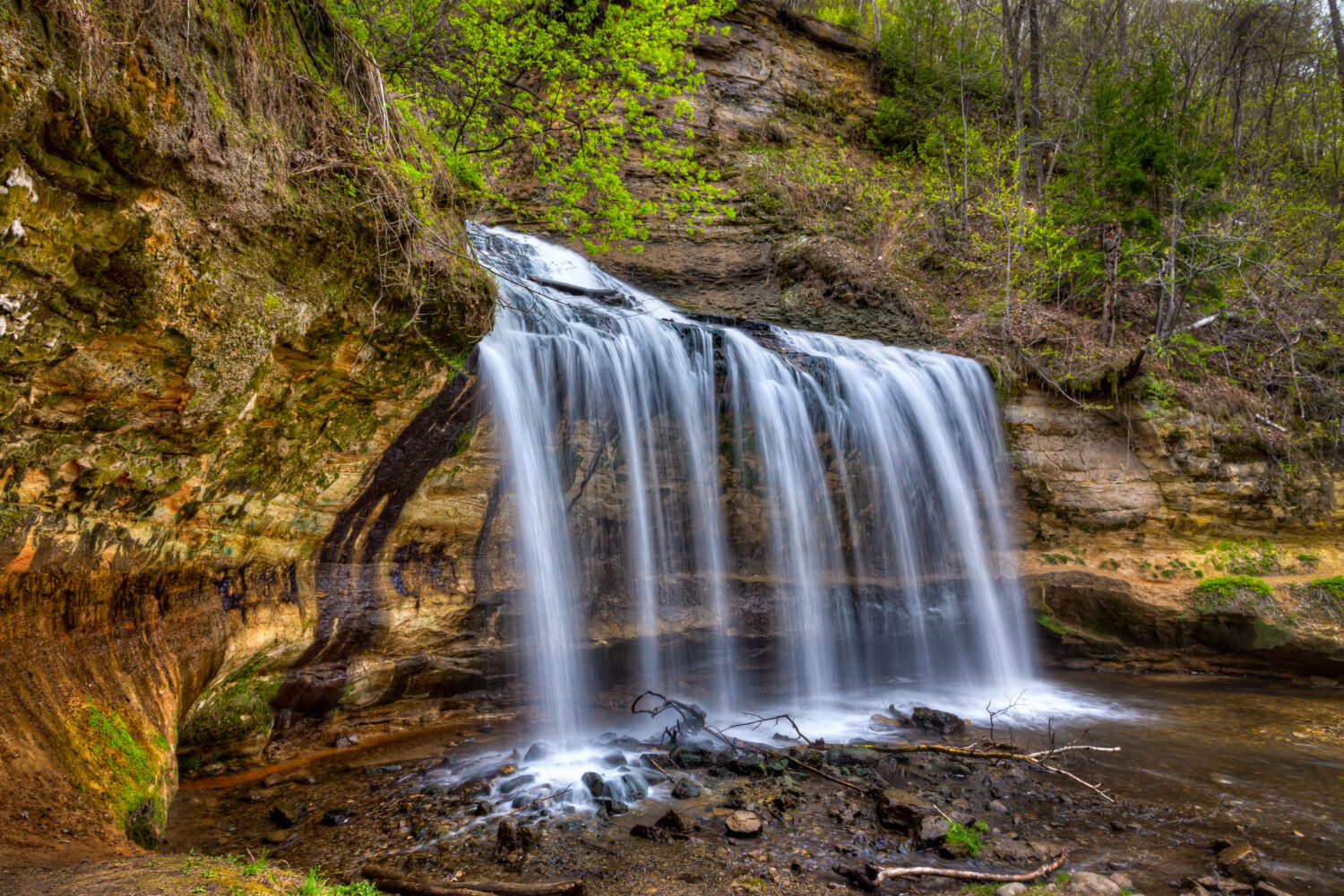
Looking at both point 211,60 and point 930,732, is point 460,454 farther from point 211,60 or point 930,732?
point 930,732

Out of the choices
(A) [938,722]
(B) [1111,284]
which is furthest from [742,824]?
(B) [1111,284]

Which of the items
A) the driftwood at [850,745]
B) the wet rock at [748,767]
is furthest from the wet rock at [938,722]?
the wet rock at [748,767]

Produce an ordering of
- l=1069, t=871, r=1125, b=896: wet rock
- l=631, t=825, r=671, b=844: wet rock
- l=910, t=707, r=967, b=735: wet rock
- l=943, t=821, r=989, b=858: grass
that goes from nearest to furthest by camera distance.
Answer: l=1069, t=871, r=1125, b=896: wet rock < l=943, t=821, r=989, b=858: grass < l=631, t=825, r=671, b=844: wet rock < l=910, t=707, r=967, b=735: wet rock

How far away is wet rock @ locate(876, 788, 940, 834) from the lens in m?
4.13

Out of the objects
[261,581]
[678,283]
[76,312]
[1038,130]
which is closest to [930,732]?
[261,581]

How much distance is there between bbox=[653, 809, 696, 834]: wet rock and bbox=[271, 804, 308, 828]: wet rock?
240 centimetres

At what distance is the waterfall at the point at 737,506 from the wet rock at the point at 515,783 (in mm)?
1302

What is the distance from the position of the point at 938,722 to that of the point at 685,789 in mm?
3144

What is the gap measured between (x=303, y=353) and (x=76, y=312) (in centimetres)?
128

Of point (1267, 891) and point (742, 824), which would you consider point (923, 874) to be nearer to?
point (742, 824)

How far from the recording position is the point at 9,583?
3330mm

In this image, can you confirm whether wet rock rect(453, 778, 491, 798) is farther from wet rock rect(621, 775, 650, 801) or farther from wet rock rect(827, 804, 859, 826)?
wet rock rect(827, 804, 859, 826)

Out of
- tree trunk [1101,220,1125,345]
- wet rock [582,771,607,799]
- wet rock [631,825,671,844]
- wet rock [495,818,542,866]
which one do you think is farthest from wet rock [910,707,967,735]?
tree trunk [1101,220,1125,345]

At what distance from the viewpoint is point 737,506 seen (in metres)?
8.03
